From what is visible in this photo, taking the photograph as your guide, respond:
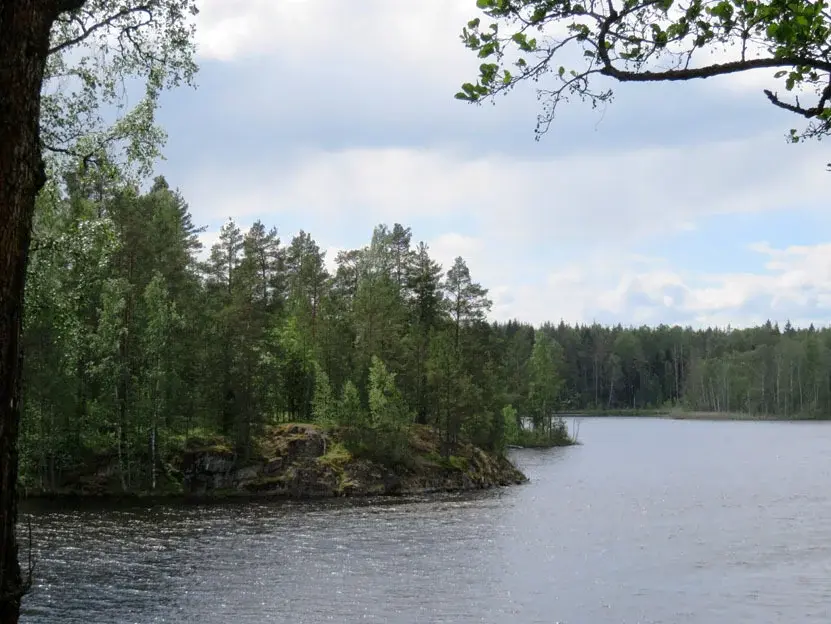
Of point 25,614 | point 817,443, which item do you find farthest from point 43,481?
point 817,443

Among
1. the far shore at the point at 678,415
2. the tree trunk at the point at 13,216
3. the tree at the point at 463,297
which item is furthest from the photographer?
the far shore at the point at 678,415

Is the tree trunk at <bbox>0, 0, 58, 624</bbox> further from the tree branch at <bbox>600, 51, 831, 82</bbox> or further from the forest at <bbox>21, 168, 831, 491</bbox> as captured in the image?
the forest at <bbox>21, 168, 831, 491</bbox>

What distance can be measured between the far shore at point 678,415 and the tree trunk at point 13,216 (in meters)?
154

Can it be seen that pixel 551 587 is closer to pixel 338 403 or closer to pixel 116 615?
pixel 116 615

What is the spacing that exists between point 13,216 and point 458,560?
2483cm

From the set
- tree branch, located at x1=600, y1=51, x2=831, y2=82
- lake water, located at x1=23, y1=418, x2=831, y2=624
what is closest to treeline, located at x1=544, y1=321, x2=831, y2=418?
lake water, located at x1=23, y1=418, x2=831, y2=624

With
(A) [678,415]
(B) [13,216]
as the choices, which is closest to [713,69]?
(B) [13,216]

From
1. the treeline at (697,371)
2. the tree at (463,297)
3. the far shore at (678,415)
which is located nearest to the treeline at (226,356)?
the tree at (463,297)

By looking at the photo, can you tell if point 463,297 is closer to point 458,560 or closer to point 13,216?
point 458,560

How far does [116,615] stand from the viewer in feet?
64.6

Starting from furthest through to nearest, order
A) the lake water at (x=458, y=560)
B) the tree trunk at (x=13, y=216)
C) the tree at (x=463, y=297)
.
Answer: the tree at (x=463, y=297) → the lake water at (x=458, y=560) → the tree trunk at (x=13, y=216)

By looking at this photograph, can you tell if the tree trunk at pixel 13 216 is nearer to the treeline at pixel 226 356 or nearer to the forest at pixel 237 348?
the forest at pixel 237 348

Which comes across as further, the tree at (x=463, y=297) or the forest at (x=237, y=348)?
the tree at (x=463, y=297)

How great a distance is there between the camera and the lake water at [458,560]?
20859 millimetres
